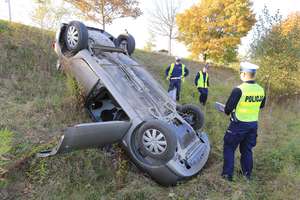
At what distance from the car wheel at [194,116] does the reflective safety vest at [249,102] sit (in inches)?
47.2

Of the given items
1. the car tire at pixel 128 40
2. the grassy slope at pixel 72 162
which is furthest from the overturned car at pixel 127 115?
the car tire at pixel 128 40

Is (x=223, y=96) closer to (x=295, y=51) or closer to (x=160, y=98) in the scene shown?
(x=295, y=51)

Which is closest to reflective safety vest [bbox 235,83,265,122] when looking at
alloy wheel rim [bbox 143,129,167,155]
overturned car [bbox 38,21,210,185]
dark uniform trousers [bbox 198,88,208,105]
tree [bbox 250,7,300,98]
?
overturned car [bbox 38,21,210,185]

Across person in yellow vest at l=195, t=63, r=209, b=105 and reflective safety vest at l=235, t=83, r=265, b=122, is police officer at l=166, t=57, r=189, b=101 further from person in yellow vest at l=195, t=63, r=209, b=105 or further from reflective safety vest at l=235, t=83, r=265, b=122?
reflective safety vest at l=235, t=83, r=265, b=122

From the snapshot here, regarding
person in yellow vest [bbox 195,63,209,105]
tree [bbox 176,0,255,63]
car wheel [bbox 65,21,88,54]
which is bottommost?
person in yellow vest [bbox 195,63,209,105]

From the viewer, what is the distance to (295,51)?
10570mm

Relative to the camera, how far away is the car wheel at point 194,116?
481 cm

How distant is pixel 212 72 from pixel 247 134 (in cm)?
1383

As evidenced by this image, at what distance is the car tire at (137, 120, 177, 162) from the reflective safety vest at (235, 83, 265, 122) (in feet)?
3.12

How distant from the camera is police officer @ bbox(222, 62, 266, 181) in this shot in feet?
11.6

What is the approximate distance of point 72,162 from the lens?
362 centimetres

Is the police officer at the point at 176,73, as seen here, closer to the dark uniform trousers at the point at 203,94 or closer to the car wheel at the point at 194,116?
the dark uniform trousers at the point at 203,94

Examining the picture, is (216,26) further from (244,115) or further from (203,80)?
(244,115)

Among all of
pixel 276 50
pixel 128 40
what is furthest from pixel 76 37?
pixel 276 50
